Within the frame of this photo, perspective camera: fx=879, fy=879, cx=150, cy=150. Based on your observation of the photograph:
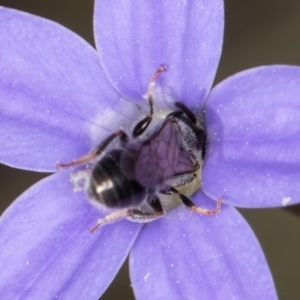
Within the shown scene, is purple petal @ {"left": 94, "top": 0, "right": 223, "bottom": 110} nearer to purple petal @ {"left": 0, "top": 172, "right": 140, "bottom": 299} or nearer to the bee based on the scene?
the bee

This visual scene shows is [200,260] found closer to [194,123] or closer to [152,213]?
[152,213]

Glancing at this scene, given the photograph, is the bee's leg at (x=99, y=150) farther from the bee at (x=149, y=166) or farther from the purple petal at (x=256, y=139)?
the purple petal at (x=256, y=139)

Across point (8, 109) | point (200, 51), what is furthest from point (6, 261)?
point (200, 51)

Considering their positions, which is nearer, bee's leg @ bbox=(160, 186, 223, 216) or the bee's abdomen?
the bee's abdomen

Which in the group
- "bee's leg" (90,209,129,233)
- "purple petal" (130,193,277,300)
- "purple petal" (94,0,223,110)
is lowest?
"purple petal" (130,193,277,300)

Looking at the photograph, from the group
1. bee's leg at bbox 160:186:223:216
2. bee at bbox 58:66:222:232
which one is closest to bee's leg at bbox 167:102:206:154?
bee at bbox 58:66:222:232
